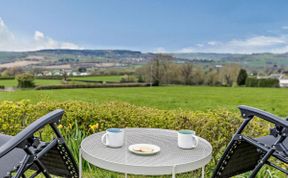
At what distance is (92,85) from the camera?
14602mm

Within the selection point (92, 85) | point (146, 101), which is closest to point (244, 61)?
point (146, 101)

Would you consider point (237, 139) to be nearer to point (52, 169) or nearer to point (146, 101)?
point (52, 169)

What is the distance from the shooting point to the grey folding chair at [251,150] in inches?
67.9

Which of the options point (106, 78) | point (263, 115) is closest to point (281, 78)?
point (106, 78)

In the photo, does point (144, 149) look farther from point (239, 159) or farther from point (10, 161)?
point (10, 161)

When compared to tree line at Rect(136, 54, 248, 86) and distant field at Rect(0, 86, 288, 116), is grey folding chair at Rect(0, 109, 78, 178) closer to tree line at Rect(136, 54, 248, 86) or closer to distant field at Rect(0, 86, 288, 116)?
distant field at Rect(0, 86, 288, 116)

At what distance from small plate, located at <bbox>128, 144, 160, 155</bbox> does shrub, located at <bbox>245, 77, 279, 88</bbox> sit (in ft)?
43.6

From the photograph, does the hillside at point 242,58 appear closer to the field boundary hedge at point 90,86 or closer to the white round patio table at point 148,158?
the field boundary hedge at point 90,86

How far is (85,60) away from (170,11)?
441cm

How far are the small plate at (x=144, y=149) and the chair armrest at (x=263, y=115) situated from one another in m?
0.56

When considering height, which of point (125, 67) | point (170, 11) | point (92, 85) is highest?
point (170, 11)

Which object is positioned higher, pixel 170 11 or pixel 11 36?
pixel 170 11

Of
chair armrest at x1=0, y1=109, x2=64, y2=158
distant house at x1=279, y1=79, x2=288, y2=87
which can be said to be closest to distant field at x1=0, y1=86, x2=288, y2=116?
distant house at x1=279, y1=79, x2=288, y2=87

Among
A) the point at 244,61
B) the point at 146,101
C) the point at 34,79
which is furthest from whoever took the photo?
the point at 244,61
